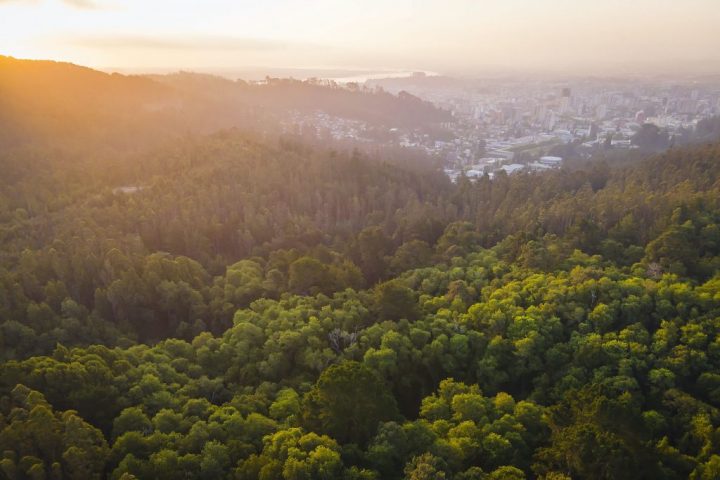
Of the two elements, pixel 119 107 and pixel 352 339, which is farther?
pixel 119 107

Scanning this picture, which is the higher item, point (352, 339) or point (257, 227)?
point (257, 227)

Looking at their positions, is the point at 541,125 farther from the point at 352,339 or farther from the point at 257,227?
the point at 352,339

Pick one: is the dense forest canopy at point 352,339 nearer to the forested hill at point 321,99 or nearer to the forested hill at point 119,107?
the forested hill at point 119,107

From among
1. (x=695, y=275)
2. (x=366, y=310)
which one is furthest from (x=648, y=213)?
(x=366, y=310)

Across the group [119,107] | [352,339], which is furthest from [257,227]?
[119,107]

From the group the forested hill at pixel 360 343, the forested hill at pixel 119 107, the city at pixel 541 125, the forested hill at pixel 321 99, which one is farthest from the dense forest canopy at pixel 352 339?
the forested hill at pixel 321 99

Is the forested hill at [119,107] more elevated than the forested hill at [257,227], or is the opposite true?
the forested hill at [119,107]

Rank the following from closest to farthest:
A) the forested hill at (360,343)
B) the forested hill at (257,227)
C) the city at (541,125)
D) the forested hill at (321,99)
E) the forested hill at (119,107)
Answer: the forested hill at (360,343) < the forested hill at (257,227) < the forested hill at (119,107) < the city at (541,125) < the forested hill at (321,99)
